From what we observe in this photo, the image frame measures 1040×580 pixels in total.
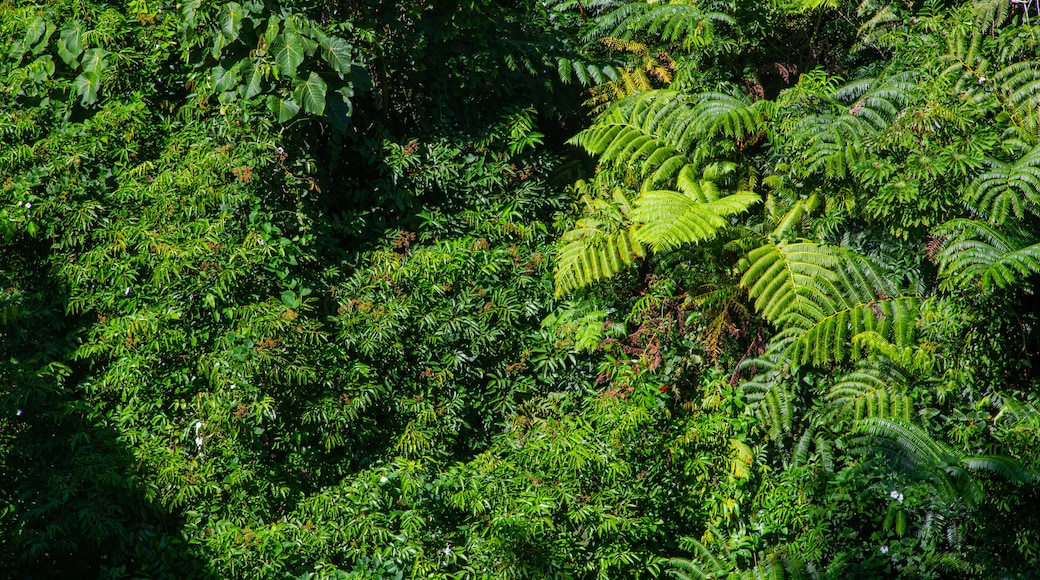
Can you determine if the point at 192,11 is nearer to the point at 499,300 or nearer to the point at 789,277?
the point at 499,300

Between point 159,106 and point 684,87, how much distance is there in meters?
3.67

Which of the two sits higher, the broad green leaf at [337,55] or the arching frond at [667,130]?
the broad green leaf at [337,55]

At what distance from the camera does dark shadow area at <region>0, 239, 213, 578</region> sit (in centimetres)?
441

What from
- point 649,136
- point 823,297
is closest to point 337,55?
point 649,136

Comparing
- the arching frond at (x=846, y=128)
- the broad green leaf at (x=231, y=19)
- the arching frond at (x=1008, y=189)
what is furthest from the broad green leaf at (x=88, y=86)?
the arching frond at (x=1008, y=189)

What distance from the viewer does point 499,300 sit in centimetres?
560

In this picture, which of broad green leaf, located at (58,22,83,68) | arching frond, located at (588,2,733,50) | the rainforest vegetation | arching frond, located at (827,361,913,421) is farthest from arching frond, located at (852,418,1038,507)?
broad green leaf, located at (58,22,83,68)

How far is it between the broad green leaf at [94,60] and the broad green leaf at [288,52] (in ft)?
4.11

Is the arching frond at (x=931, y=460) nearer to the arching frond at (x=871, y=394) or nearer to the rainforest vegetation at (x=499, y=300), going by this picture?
the rainforest vegetation at (x=499, y=300)

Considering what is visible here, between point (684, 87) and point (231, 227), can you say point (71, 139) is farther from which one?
point (684, 87)

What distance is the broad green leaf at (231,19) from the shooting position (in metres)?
5.61

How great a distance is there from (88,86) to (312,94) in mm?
1568

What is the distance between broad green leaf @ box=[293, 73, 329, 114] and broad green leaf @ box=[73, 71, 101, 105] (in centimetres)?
139

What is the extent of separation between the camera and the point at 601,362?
18.0 ft
